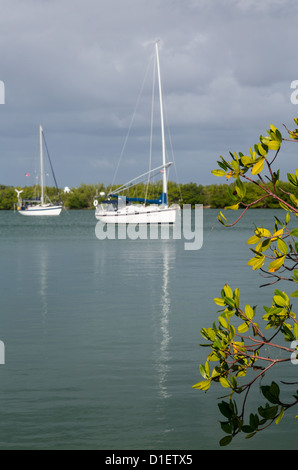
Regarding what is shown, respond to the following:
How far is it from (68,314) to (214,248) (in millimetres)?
22834

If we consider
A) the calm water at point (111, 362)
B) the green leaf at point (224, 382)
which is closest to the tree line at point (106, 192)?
the calm water at point (111, 362)

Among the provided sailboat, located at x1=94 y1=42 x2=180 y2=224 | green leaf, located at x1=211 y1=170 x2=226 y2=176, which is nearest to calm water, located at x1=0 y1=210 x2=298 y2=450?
green leaf, located at x1=211 y1=170 x2=226 y2=176

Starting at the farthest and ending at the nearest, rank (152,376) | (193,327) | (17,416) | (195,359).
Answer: (193,327) < (195,359) < (152,376) < (17,416)

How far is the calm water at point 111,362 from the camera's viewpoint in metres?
7.30

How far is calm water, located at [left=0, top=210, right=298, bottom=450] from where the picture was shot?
730 cm

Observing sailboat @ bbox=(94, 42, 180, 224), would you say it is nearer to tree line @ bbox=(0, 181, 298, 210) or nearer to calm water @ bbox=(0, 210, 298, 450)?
calm water @ bbox=(0, 210, 298, 450)

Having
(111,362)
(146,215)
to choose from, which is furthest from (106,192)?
(111,362)

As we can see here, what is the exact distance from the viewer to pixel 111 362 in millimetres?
10312

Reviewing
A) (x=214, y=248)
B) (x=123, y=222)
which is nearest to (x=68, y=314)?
(x=214, y=248)

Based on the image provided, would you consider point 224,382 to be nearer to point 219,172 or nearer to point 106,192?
point 219,172

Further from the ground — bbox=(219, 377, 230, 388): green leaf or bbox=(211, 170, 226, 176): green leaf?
bbox=(211, 170, 226, 176): green leaf

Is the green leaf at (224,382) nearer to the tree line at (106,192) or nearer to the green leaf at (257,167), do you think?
the green leaf at (257,167)
